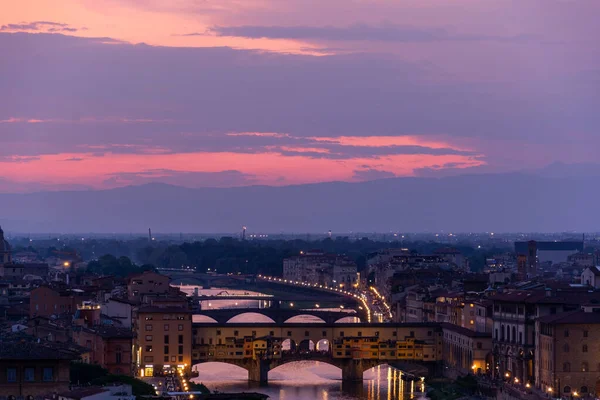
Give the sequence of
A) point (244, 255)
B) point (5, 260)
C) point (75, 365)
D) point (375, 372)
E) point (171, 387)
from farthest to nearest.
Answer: point (244, 255)
point (5, 260)
point (375, 372)
point (171, 387)
point (75, 365)

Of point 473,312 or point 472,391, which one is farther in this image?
point 473,312

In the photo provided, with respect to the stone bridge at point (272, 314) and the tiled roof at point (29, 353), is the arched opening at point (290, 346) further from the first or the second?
the tiled roof at point (29, 353)

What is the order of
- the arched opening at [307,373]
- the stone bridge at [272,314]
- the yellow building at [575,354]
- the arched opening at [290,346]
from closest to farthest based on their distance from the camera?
the yellow building at [575,354]
the arched opening at [307,373]
the arched opening at [290,346]
the stone bridge at [272,314]

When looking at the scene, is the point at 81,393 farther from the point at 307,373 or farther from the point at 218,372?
the point at 307,373

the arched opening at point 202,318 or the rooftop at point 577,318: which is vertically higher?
the rooftop at point 577,318

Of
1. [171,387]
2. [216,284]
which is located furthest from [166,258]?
[171,387]

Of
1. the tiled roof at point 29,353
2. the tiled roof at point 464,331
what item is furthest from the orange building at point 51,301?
the tiled roof at point 29,353

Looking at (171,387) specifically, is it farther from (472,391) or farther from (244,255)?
(244,255)
